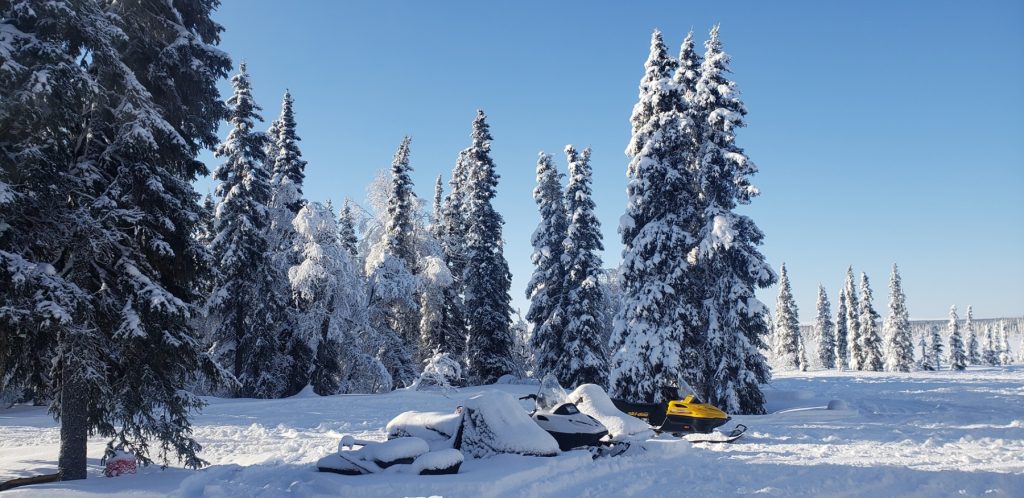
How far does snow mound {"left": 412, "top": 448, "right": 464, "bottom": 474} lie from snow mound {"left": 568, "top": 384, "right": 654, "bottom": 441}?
17.0ft

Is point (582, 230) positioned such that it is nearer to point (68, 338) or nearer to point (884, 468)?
point (884, 468)

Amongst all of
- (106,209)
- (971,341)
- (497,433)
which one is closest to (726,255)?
(497,433)

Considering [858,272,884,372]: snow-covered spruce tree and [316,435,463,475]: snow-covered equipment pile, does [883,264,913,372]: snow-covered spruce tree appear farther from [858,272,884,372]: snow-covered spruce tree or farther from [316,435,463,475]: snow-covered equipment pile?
[316,435,463,475]: snow-covered equipment pile

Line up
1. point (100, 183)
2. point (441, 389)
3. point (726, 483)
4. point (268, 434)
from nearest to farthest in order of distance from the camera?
1. point (726, 483)
2. point (100, 183)
3. point (268, 434)
4. point (441, 389)

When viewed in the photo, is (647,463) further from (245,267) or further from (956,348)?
(956,348)

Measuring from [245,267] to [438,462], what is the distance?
2085 cm

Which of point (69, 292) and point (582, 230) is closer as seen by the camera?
point (69, 292)

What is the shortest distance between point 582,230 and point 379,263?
11409 mm

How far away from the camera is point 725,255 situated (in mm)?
22672

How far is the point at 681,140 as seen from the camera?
2288 cm

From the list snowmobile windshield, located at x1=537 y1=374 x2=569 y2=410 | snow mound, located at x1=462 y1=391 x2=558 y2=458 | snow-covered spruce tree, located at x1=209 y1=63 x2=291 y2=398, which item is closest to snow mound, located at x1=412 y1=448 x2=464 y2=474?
snow mound, located at x1=462 y1=391 x2=558 y2=458

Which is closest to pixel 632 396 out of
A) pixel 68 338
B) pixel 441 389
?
pixel 441 389

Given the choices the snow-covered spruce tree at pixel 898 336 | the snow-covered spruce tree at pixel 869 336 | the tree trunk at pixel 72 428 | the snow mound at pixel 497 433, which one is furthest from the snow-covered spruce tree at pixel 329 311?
the snow-covered spruce tree at pixel 898 336

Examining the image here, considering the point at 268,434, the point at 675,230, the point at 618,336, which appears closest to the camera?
the point at 268,434
